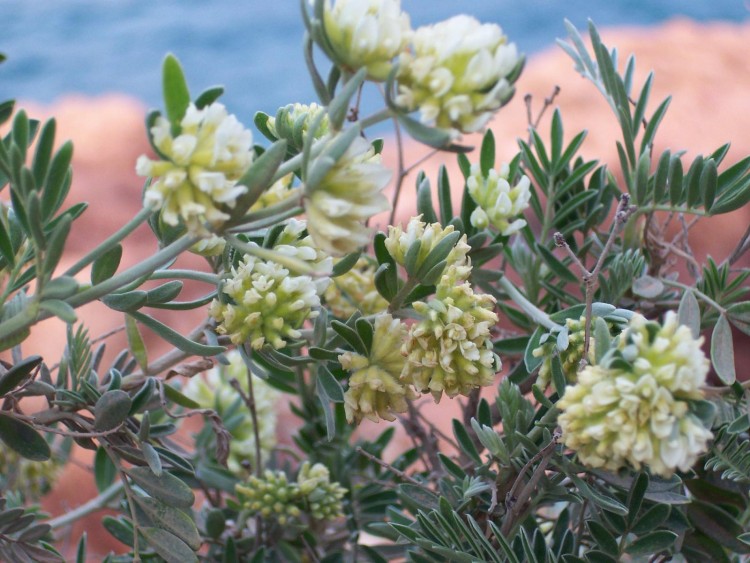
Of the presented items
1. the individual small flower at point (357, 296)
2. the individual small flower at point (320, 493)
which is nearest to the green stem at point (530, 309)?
the individual small flower at point (357, 296)

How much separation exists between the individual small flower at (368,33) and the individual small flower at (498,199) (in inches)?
8.0

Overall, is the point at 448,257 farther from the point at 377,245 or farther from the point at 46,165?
the point at 46,165

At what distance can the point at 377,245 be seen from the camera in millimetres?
521

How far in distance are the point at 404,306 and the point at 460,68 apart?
19 cm

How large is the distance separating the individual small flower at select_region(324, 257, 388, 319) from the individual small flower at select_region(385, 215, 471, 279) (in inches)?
5.8

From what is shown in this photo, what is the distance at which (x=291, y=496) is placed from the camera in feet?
2.11

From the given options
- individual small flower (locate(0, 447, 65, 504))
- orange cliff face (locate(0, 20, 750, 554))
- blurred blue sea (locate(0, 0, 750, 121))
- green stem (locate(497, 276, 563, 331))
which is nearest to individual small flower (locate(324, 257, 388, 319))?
green stem (locate(497, 276, 563, 331))

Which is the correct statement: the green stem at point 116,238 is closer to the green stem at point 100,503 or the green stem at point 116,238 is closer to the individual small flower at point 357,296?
the individual small flower at point 357,296

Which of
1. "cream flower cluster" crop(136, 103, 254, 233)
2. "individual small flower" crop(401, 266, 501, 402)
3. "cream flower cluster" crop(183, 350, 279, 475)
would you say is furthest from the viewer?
"cream flower cluster" crop(183, 350, 279, 475)

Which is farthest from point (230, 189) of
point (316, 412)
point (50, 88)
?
point (50, 88)

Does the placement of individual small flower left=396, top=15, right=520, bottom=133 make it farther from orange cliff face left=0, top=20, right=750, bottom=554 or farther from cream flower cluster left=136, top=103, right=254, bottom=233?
orange cliff face left=0, top=20, right=750, bottom=554

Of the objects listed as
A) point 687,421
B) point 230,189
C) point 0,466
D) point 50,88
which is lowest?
point 0,466

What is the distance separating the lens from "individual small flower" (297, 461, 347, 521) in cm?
64

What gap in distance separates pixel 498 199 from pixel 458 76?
0.20 meters
